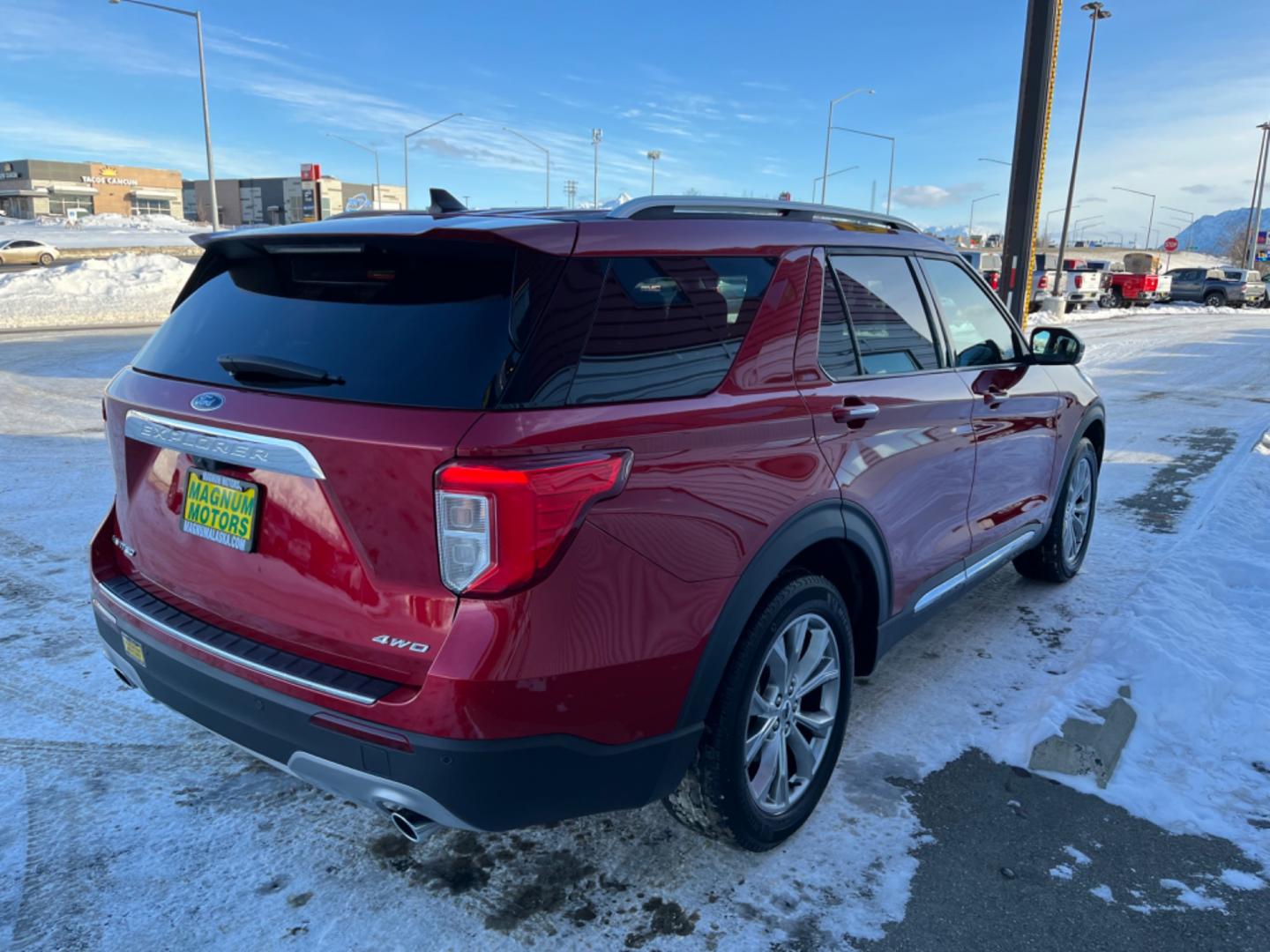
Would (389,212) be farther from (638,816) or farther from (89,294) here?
(89,294)

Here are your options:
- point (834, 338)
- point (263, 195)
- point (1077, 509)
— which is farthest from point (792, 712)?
point (263, 195)

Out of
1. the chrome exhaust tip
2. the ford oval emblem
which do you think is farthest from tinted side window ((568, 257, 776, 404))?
the chrome exhaust tip

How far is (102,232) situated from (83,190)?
111ft

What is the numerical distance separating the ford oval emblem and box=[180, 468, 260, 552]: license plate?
162 mm

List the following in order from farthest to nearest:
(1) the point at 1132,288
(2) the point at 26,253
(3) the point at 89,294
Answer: (2) the point at 26,253, (1) the point at 1132,288, (3) the point at 89,294

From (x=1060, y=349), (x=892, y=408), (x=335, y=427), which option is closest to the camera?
(x=335, y=427)

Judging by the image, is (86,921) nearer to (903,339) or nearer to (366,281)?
(366,281)

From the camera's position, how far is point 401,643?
2029 mm

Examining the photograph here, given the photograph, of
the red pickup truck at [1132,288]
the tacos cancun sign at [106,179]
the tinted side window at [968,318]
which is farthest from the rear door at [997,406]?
the tacos cancun sign at [106,179]

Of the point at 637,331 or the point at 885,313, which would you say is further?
the point at 885,313

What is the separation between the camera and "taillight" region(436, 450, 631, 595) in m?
1.93

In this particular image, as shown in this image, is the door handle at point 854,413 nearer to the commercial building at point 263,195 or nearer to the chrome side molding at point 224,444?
the chrome side molding at point 224,444

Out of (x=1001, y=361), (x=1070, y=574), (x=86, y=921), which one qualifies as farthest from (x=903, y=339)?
(x=86, y=921)

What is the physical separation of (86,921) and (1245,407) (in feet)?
43.0
